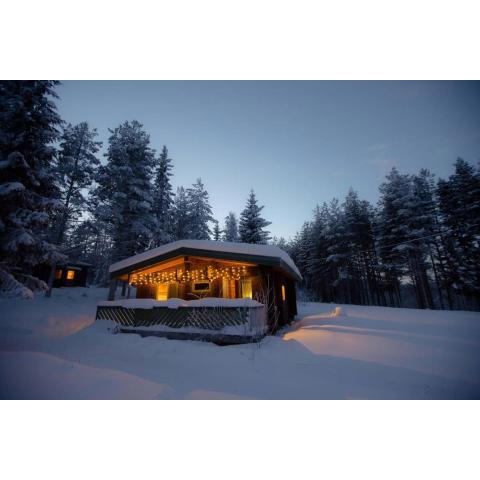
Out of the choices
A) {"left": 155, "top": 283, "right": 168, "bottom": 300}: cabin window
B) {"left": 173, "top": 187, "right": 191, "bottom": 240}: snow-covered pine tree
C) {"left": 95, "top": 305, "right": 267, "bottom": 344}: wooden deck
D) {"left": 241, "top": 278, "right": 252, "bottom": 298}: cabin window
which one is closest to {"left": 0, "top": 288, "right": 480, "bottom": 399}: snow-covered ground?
{"left": 95, "top": 305, "right": 267, "bottom": 344}: wooden deck

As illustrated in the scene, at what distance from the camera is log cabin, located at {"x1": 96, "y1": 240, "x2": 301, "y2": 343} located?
7652 millimetres

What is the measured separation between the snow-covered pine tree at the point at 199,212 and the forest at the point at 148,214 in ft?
0.51

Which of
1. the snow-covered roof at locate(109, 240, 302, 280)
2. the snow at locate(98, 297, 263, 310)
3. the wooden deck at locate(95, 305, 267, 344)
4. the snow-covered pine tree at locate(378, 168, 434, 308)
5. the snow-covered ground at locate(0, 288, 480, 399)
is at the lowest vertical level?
the snow-covered ground at locate(0, 288, 480, 399)

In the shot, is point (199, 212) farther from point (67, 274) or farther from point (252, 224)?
point (67, 274)

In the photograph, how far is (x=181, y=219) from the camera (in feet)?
98.0

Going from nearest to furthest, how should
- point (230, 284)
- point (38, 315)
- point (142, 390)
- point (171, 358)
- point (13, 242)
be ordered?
point (142, 390) → point (171, 358) → point (13, 242) → point (230, 284) → point (38, 315)

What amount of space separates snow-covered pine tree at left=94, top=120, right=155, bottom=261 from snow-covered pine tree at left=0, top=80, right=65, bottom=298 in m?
8.97

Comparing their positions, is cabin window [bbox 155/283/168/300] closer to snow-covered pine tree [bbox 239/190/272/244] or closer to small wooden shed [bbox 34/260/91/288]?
snow-covered pine tree [bbox 239/190/272/244]

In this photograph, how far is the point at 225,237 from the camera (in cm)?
4444

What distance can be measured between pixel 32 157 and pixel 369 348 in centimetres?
1434

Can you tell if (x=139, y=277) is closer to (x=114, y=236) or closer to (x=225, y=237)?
(x=114, y=236)

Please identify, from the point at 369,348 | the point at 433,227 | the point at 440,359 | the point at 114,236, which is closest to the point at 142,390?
the point at 369,348

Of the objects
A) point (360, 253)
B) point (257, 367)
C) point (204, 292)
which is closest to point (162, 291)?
point (204, 292)

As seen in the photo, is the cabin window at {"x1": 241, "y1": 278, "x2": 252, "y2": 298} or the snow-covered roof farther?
the cabin window at {"x1": 241, "y1": 278, "x2": 252, "y2": 298}
